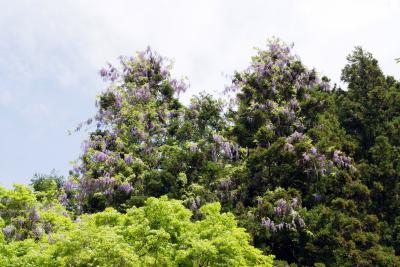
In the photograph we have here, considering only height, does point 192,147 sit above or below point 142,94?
below

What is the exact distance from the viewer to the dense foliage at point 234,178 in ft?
60.7

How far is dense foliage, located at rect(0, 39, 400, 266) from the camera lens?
18.5 m

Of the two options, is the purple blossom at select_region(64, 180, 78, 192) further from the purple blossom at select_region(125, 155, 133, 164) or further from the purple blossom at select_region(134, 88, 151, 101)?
the purple blossom at select_region(134, 88, 151, 101)

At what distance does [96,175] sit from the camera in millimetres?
33031

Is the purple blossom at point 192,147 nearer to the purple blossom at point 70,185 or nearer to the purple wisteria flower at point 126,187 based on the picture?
the purple wisteria flower at point 126,187

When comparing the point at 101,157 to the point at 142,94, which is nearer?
the point at 101,157

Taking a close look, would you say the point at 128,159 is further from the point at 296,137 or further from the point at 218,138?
the point at 296,137

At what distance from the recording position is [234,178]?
29.9m

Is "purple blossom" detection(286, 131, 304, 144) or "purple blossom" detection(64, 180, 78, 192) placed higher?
"purple blossom" detection(286, 131, 304, 144)

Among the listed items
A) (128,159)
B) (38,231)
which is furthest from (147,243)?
(128,159)

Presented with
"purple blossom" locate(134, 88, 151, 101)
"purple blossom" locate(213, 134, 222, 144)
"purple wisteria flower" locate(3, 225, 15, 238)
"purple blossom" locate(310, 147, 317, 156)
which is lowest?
"purple wisteria flower" locate(3, 225, 15, 238)

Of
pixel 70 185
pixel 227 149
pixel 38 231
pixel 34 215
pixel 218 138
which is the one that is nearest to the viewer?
pixel 38 231

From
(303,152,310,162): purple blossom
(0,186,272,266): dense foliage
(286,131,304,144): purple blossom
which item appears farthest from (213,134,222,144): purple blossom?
(0,186,272,266): dense foliage

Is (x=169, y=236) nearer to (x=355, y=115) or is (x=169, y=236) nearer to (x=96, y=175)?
(x=96, y=175)
